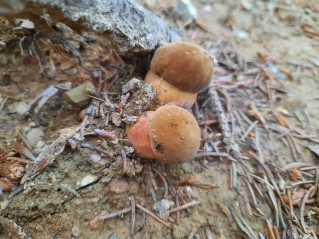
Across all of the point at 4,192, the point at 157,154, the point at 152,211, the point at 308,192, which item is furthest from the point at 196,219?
the point at 4,192

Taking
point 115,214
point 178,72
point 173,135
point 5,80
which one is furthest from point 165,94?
point 5,80


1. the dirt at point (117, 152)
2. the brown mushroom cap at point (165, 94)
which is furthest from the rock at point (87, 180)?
the brown mushroom cap at point (165, 94)

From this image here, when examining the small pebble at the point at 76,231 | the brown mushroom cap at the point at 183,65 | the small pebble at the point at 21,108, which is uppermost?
the brown mushroom cap at the point at 183,65

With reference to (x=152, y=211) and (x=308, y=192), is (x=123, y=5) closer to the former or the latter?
(x=152, y=211)

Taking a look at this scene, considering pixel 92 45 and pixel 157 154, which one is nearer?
pixel 157 154

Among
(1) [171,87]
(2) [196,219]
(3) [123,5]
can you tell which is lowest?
(2) [196,219]

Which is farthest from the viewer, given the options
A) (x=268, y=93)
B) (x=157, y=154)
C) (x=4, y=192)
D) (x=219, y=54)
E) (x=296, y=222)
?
(x=219, y=54)

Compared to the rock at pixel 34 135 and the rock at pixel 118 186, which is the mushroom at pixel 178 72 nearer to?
the rock at pixel 118 186

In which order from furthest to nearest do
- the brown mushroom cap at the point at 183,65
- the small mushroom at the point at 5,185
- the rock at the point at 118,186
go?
1. the brown mushroom cap at the point at 183,65
2. the rock at the point at 118,186
3. the small mushroom at the point at 5,185
